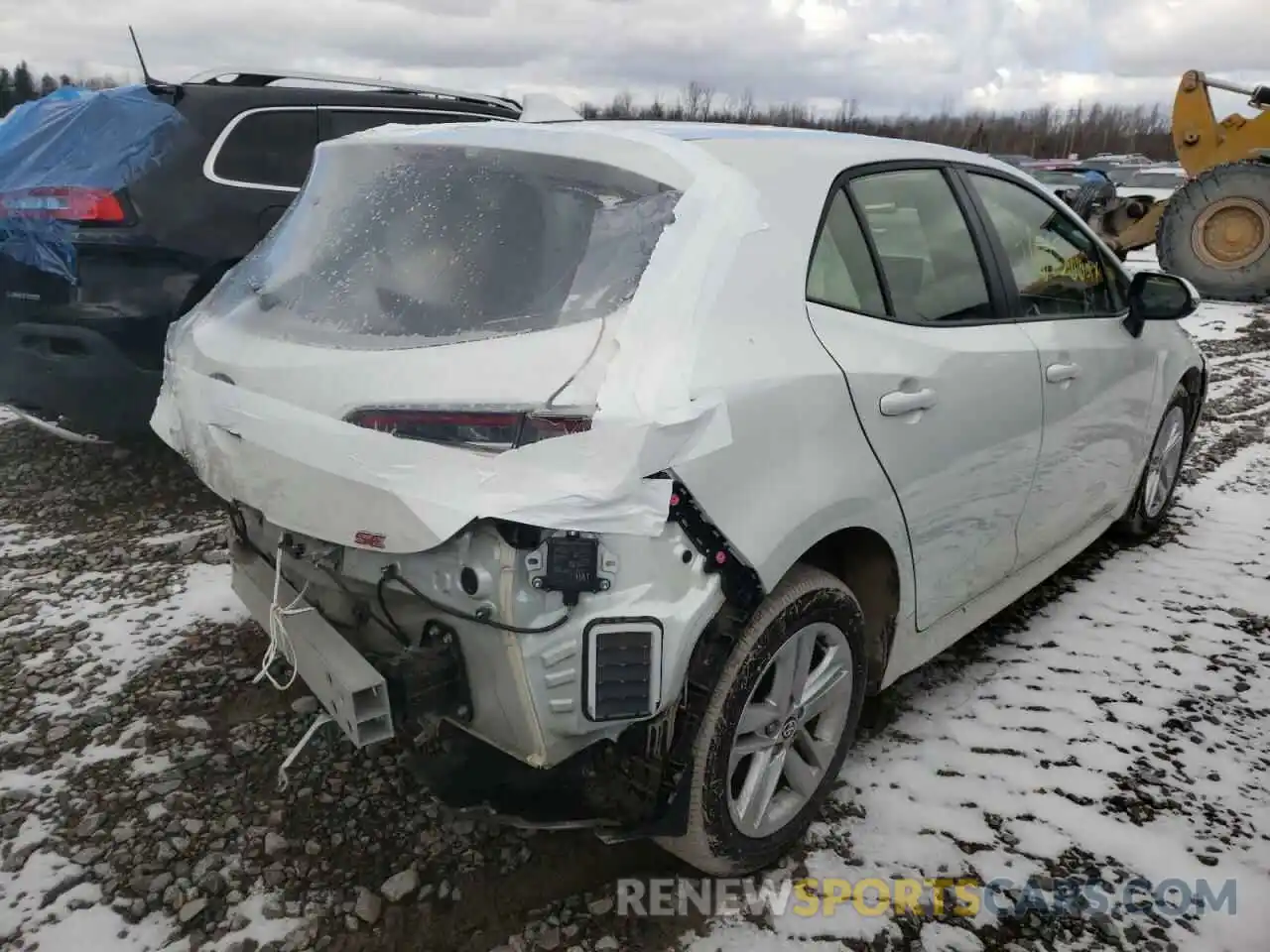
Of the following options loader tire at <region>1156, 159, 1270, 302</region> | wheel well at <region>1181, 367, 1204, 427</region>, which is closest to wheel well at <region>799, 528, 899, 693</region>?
wheel well at <region>1181, 367, 1204, 427</region>

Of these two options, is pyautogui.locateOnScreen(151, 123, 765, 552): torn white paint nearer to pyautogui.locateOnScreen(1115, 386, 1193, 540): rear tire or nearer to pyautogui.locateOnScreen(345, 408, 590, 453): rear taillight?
pyautogui.locateOnScreen(345, 408, 590, 453): rear taillight

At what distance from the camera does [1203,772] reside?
279 centimetres

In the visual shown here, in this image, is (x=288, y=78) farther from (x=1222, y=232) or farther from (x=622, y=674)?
(x=1222, y=232)

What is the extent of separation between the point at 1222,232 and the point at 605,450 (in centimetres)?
1285

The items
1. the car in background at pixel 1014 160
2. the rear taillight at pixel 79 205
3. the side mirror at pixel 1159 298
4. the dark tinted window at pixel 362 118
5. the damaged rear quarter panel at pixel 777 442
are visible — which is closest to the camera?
the damaged rear quarter panel at pixel 777 442

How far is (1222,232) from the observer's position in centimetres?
1182

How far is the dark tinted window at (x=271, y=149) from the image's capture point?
459 cm

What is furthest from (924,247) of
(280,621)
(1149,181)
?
(1149,181)

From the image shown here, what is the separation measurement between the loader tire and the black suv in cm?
1126

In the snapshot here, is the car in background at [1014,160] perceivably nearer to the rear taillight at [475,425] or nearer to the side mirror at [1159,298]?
the side mirror at [1159,298]

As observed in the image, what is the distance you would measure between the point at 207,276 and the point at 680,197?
10.4 ft

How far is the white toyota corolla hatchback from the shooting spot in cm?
176

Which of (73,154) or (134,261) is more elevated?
(73,154)

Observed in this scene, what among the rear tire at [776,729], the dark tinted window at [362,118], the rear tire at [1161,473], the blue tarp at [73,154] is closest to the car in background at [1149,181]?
the rear tire at [1161,473]
